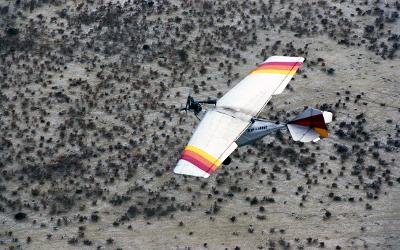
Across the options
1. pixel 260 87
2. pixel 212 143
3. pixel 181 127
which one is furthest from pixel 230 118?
pixel 181 127

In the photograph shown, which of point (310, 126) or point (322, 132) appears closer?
point (322, 132)

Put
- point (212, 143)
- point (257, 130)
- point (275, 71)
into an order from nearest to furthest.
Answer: point (212, 143) → point (257, 130) → point (275, 71)

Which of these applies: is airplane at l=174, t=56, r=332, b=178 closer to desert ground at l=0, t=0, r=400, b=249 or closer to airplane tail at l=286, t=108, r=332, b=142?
airplane tail at l=286, t=108, r=332, b=142

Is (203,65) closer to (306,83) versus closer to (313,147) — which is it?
(306,83)

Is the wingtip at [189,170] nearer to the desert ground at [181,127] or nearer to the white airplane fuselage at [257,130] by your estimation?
the white airplane fuselage at [257,130]

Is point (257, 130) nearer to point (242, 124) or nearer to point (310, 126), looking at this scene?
point (242, 124)

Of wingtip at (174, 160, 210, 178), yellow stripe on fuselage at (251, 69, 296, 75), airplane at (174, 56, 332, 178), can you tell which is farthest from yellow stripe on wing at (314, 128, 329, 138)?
wingtip at (174, 160, 210, 178)
